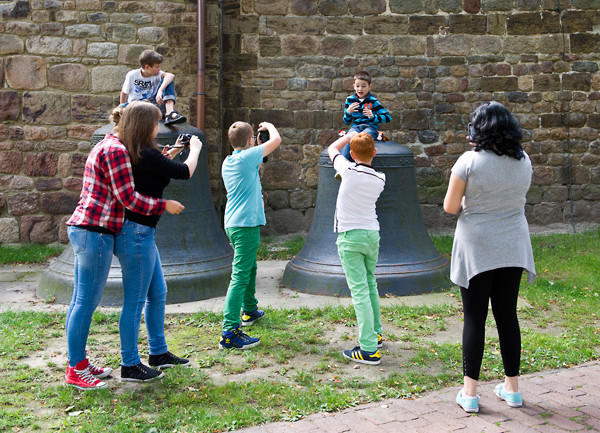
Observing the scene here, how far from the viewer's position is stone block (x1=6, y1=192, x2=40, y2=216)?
26.3 ft

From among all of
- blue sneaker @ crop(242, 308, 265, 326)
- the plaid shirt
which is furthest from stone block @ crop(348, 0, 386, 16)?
the plaid shirt

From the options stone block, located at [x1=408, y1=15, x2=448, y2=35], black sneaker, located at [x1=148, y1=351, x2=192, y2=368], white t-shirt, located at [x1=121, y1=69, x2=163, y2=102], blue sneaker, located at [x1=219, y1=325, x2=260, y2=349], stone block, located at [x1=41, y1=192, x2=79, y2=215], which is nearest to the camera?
black sneaker, located at [x1=148, y1=351, x2=192, y2=368]

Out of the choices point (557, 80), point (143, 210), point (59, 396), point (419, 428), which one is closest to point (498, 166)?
point (419, 428)

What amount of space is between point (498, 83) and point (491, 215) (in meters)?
6.29

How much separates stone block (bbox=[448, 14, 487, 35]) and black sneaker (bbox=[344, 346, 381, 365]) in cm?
623

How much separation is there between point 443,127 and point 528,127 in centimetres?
124

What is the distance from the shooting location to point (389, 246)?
19.3ft

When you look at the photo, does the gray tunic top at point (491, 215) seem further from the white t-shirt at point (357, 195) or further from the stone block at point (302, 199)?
the stone block at point (302, 199)

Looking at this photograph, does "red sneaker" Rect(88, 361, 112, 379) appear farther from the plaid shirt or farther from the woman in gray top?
the woman in gray top

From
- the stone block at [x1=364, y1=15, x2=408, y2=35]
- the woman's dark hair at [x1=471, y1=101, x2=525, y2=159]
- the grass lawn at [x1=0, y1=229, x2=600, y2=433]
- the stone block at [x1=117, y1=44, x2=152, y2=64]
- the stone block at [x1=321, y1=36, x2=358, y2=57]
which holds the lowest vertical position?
the grass lawn at [x1=0, y1=229, x2=600, y2=433]

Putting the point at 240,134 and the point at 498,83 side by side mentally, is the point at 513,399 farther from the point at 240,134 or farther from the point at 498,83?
the point at 498,83

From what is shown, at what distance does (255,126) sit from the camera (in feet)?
28.9

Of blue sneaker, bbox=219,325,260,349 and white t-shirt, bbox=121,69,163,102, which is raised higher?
white t-shirt, bbox=121,69,163,102

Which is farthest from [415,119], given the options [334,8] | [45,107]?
[45,107]
